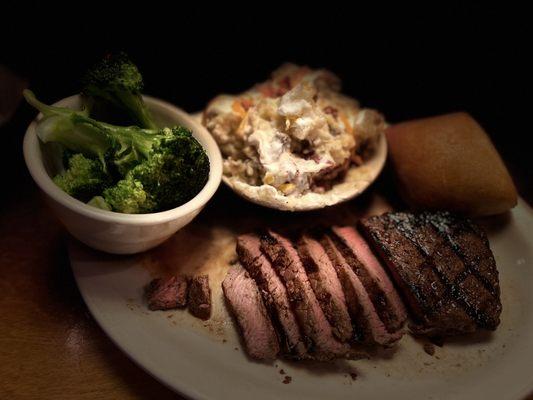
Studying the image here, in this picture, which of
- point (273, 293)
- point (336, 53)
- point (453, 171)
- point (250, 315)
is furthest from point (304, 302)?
point (336, 53)

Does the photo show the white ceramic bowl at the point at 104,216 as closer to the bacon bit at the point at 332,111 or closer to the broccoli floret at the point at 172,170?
the broccoli floret at the point at 172,170

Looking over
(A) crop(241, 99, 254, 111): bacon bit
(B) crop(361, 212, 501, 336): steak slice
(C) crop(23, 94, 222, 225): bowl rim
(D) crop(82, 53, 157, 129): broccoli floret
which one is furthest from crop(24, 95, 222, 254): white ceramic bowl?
(B) crop(361, 212, 501, 336): steak slice

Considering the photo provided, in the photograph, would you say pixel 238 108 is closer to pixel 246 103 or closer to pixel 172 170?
pixel 246 103

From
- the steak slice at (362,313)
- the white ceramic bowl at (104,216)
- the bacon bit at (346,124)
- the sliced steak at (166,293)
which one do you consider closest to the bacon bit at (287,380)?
the steak slice at (362,313)

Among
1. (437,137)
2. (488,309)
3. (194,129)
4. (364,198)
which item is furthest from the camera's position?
(364,198)

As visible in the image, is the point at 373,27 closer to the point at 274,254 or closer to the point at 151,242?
the point at 274,254

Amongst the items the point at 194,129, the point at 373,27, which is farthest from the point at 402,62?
the point at 194,129
